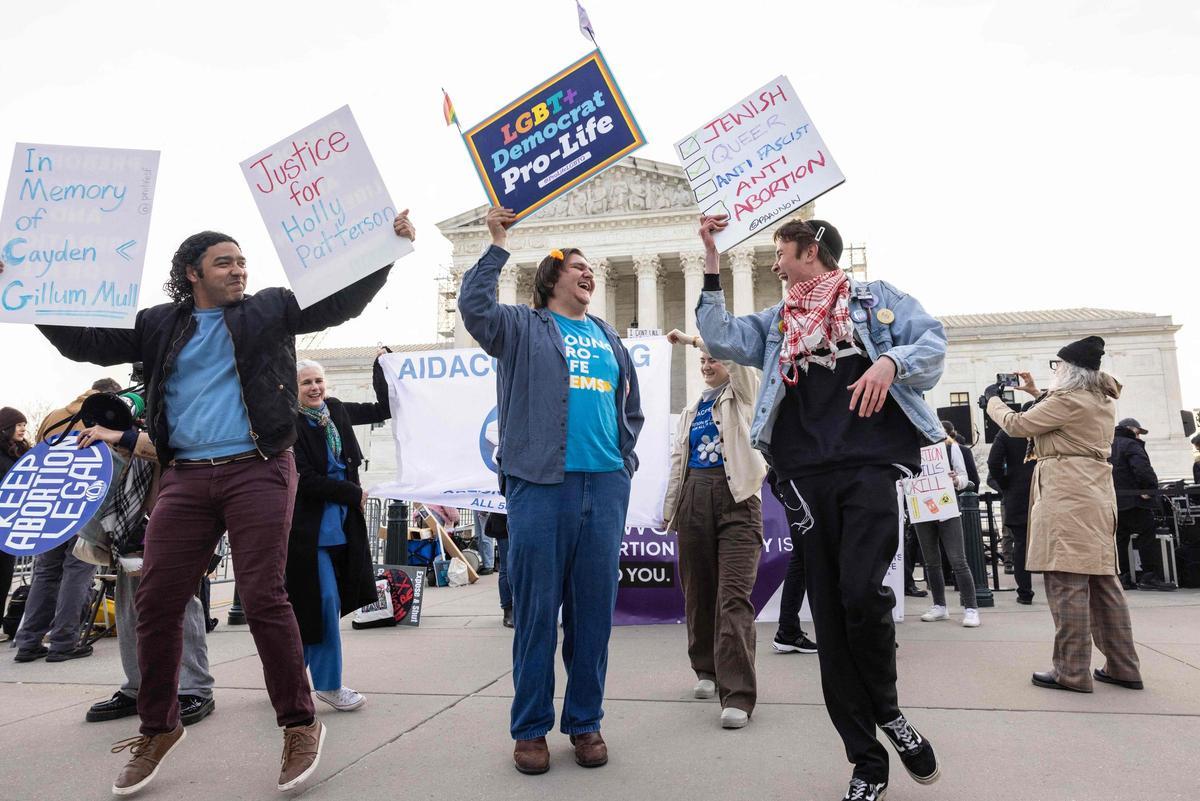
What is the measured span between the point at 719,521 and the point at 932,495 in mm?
3509

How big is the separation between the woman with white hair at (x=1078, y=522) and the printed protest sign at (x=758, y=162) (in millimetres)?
2141

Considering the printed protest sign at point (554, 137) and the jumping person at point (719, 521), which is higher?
the printed protest sign at point (554, 137)

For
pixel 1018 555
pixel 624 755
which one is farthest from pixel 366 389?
pixel 624 755

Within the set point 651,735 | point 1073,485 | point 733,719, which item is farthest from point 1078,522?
point 651,735

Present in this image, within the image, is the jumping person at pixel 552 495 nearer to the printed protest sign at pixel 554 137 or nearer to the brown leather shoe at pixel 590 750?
the brown leather shoe at pixel 590 750

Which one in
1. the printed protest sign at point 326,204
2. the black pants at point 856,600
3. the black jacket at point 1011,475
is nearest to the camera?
the black pants at point 856,600

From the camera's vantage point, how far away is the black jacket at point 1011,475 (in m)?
8.12

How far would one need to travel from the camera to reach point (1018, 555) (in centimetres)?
821

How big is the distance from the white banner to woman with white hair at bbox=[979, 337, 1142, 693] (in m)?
2.82

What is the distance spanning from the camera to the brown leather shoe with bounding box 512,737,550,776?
2.89 metres

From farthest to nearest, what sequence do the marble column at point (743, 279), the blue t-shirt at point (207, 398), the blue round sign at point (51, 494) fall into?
the marble column at point (743, 279), the blue round sign at point (51, 494), the blue t-shirt at point (207, 398)

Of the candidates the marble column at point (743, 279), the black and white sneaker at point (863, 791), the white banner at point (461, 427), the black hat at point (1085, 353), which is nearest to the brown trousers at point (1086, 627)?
the black hat at point (1085, 353)

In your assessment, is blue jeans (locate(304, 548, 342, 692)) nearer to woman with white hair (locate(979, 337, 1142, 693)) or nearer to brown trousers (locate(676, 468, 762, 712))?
brown trousers (locate(676, 468, 762, 712))

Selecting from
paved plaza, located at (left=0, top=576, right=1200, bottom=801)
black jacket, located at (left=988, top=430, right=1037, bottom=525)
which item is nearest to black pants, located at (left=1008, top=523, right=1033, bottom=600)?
black jacket, located at (left=988, top=430, right=1037, bottom=525)
